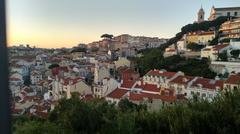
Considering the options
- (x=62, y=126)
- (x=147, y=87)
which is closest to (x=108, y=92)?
(x=147, y=87)

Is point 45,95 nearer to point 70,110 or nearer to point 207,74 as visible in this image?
point 207,74

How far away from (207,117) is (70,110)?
3.00 feet

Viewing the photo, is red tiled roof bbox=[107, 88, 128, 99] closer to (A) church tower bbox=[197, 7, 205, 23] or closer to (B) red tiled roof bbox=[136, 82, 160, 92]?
(B) red tiled roof bbox=[136, 82, 160, 92]

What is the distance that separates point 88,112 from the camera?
250 centimetres

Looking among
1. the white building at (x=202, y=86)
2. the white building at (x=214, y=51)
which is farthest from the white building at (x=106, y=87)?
the white building at (x=214, y=51)

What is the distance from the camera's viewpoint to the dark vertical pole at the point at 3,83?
366mm

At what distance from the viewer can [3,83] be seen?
0.37 m

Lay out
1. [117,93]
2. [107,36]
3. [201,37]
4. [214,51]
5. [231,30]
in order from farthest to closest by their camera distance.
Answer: [107,36], [201,37], [231,30], [214,51], [117,93]

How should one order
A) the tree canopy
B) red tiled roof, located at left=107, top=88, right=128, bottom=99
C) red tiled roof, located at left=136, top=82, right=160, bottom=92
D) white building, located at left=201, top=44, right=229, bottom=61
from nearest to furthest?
red tiled roof, located at left=107, top=88, right=128, bottom=99 → red tiled roof, located at left=136, top=82, right=160, bottom=92 → white building, located at left=201, top=44, right=229, bottom=61 → the tree canopy

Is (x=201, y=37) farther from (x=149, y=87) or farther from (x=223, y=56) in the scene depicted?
(x=149, y=87)

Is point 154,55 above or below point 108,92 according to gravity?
above

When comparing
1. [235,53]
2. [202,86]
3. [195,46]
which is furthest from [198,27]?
[202,86]

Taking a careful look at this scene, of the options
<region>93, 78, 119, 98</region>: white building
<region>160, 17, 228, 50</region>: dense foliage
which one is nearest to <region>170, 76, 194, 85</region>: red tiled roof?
<region>93, 78, 119, 98</region>: white building

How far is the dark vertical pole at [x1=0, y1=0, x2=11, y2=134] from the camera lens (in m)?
0.37
